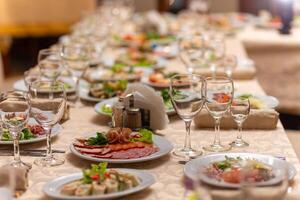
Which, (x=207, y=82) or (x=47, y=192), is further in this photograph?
(x=207, y=82)

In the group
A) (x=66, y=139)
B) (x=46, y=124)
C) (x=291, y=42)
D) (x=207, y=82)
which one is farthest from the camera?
(x=291, y=42)

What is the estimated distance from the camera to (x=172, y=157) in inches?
69.7

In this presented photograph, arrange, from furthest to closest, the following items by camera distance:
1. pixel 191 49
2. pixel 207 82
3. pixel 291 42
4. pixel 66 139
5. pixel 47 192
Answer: pixel 291 42 → pixel 191 49 → pixel 66 139 → pixel 207 82 → pixel 47 192

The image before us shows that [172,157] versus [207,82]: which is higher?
[207,82]

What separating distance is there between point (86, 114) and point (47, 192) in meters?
0.91

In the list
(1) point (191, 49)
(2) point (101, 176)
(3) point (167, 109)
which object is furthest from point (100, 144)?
(1) point (191, 49)

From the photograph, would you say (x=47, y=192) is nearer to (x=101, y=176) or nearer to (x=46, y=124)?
(x=101, y=176)

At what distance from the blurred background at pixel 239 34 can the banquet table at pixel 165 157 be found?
918mm

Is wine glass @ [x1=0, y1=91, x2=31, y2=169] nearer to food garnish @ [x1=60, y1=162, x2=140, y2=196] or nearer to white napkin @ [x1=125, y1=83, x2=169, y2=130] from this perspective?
food garnish @ [x1=60, y1=162, x2=140, y2=196]

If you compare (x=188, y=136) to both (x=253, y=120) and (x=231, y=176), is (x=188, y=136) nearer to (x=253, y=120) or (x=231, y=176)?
(x=253, y=120)

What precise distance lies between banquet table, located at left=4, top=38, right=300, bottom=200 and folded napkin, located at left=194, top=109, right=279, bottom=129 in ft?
0.07

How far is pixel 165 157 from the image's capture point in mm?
1770

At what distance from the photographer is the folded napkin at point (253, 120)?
2.04 metres

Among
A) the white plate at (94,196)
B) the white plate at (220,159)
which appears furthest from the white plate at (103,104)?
the white plate at (94,196)
